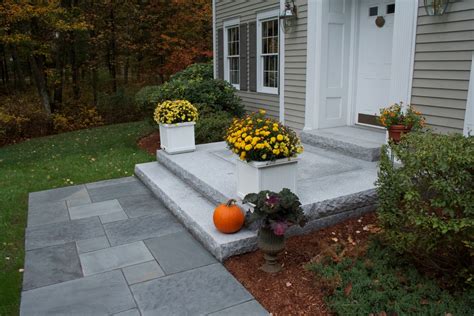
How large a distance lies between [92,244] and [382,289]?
2633 millimetres

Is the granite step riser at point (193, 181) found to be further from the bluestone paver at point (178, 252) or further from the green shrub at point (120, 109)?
the green shrub at point (120, 109)

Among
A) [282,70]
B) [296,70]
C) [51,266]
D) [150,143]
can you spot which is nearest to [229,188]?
[51,266]

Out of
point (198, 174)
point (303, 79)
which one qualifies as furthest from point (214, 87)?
point (198, 174)

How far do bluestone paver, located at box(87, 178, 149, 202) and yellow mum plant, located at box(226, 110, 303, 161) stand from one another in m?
2.24

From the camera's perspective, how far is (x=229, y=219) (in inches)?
137

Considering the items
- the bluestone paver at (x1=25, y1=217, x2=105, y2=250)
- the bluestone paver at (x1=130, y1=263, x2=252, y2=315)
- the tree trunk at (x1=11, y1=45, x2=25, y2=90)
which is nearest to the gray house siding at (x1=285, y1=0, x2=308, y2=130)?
the bluestone paver at (x1=25, y1=217, x2=105, y2=250)

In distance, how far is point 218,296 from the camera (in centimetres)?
294

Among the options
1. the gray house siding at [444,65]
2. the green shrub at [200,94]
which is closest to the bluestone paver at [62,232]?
the gray house siding at [444,65]

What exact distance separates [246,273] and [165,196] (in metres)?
1.90

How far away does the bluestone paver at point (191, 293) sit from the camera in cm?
280

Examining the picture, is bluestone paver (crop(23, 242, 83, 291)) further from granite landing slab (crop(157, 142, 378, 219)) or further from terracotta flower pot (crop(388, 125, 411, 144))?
terracotta flower pot (crop(388, 125, 411, 144))

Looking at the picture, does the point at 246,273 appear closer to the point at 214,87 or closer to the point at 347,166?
the point at 347,166

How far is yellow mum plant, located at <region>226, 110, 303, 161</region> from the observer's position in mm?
3561

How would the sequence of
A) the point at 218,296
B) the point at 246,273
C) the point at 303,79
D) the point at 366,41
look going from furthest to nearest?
the point at 303,79, the point at 366,41, the point at 246,273, the point at 218,296
